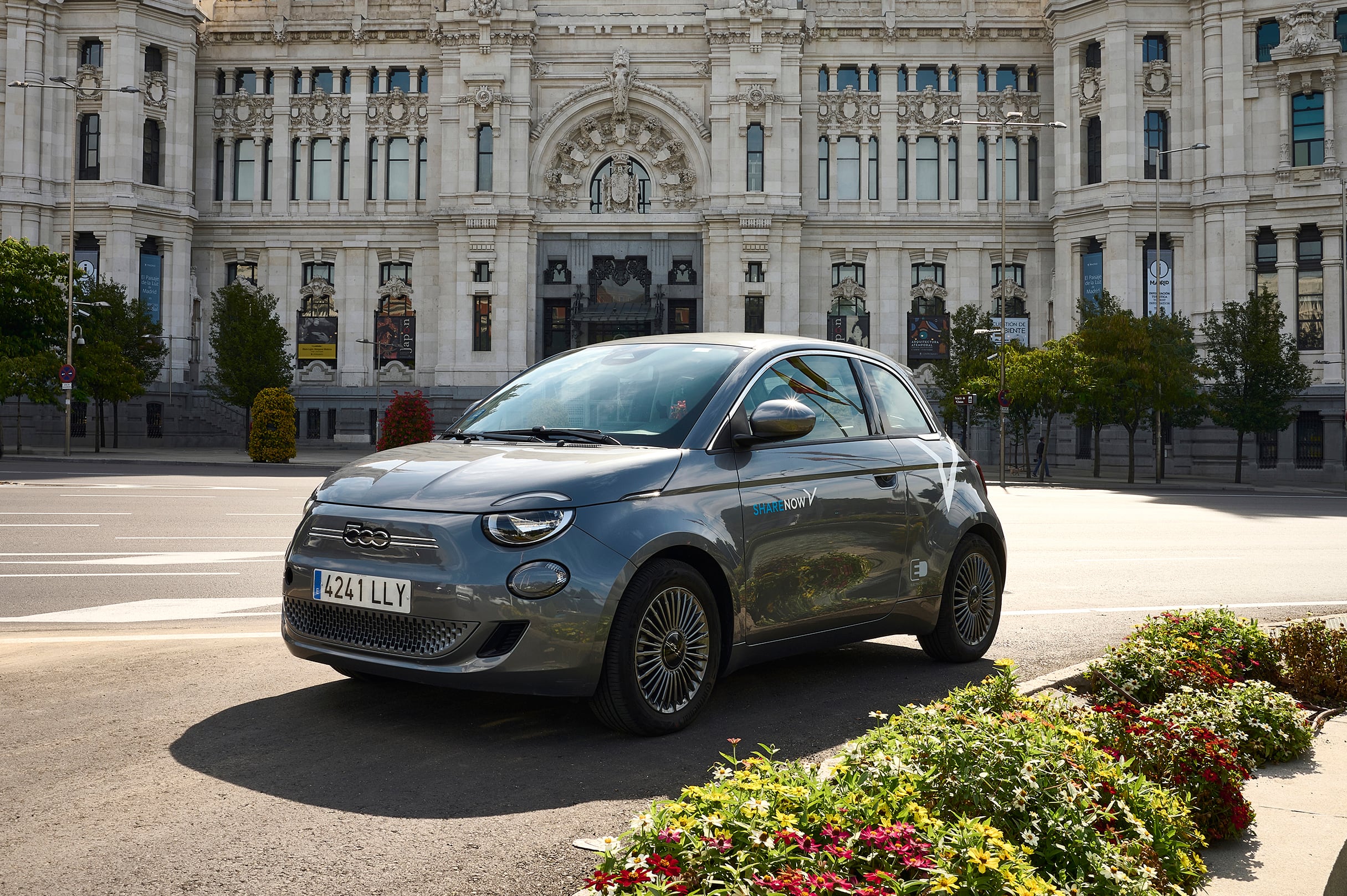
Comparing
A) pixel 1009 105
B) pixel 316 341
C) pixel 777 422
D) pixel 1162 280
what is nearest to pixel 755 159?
pixel 1009 105

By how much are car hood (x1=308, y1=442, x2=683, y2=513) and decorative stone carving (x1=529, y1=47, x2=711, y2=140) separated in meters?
52.2

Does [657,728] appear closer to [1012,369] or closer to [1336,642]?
[1336,642]

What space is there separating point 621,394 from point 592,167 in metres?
52.9

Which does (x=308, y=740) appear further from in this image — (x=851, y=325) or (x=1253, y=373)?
(x=851, y=325)

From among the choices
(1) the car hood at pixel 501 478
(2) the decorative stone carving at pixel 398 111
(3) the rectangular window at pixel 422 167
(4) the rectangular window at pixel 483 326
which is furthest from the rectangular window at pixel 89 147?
(1) the car hood at pixel 501 478

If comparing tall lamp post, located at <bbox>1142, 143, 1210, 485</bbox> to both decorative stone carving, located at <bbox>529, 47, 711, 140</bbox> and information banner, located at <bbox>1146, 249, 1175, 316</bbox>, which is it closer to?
information banner, located at <bbox>1146, 249, 1175, 316</bbox>

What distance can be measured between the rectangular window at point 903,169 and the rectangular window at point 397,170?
25148 millimetres

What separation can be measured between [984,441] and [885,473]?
4950 centimetres

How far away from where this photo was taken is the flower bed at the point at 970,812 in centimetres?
252

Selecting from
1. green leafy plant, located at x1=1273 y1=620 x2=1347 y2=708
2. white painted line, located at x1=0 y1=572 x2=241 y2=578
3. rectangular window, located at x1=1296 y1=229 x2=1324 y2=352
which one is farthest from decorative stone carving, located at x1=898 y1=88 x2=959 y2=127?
green leafy plant, located at x1=1273 y1=620 x2=1347 y2=708

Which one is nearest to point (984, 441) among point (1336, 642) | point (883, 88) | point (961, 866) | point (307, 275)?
point (883, 88)

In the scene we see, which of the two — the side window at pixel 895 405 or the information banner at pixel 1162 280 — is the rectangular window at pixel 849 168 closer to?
the information banner at pixel 1162 280

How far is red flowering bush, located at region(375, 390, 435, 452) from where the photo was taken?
1326 inches

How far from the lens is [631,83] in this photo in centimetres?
5544
